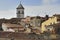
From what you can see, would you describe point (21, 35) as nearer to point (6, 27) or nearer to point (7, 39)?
point (7, 39)

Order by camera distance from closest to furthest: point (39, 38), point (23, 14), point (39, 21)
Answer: point (39, 38) < point (39, 21) < point (23, 14)

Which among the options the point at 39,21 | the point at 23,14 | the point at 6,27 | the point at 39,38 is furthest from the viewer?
the point at 23,14

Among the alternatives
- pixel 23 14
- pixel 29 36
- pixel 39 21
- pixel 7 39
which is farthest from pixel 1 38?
pixel 23 14

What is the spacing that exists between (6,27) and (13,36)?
41.4 ft

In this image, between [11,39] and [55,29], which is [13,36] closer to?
[11,39]

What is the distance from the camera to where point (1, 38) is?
3127cm

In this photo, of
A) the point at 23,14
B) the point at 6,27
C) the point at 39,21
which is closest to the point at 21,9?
the point at 23,14

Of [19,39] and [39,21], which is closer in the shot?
[19,39]

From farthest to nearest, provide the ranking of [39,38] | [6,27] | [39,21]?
[39,21], [6,27], [39,38]

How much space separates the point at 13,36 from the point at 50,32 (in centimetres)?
368

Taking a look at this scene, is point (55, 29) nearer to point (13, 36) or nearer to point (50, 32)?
point (50, 32)

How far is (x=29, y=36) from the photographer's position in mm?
30750

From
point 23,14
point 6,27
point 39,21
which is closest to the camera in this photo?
point 6,27

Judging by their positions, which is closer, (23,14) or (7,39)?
(7,39)
